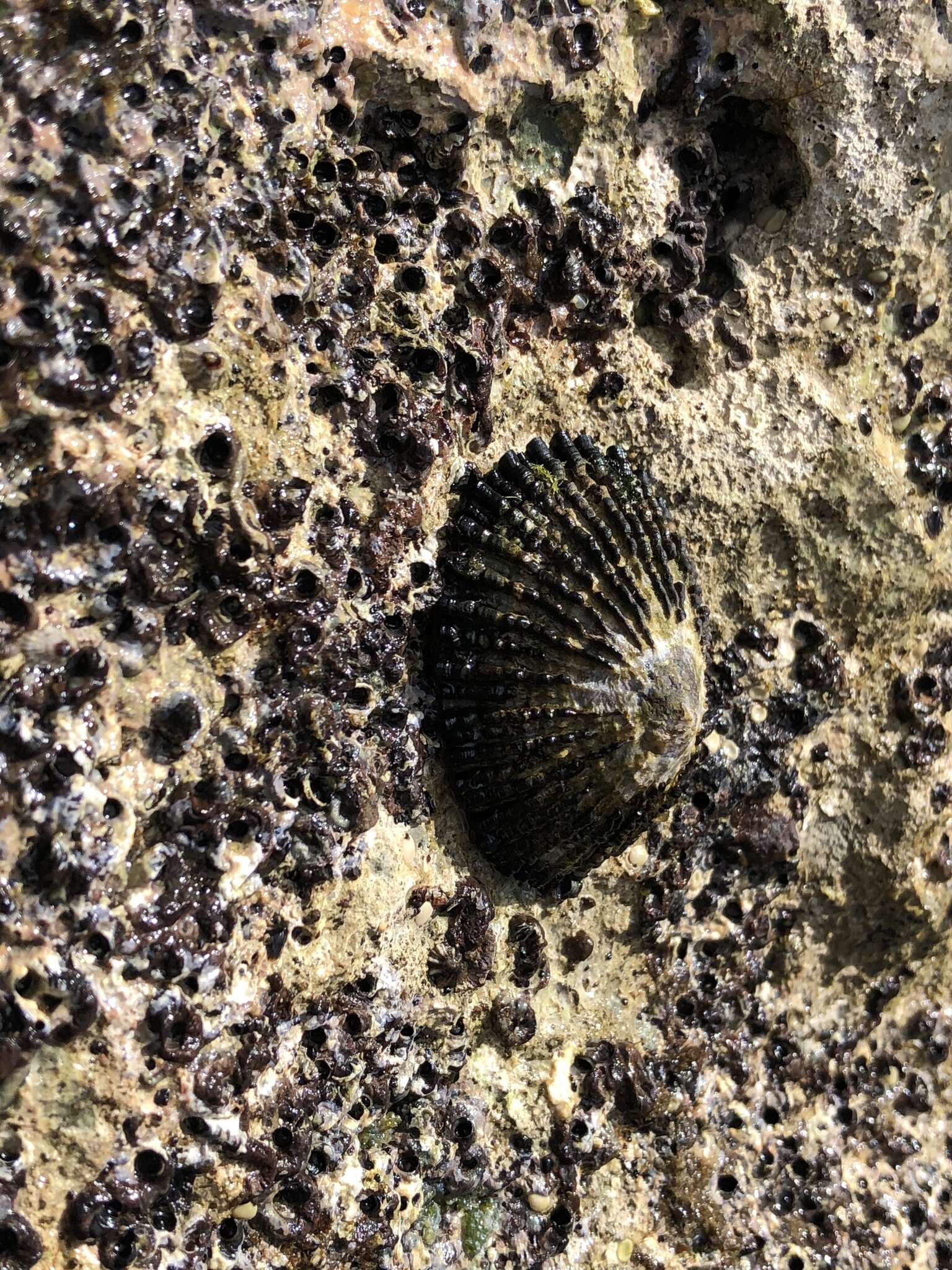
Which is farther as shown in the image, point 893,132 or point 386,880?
point 893,132

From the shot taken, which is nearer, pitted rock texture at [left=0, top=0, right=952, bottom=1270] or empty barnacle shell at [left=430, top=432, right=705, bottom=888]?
pitted rock texture at [left=0, top=0, right=952, bottom=1270]

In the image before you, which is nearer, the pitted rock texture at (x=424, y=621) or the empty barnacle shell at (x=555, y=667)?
the pitted rock texture at (x=424, y=621)

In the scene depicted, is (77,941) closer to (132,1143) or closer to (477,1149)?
(132,1143)

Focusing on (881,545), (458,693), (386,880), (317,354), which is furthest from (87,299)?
(881,545)
